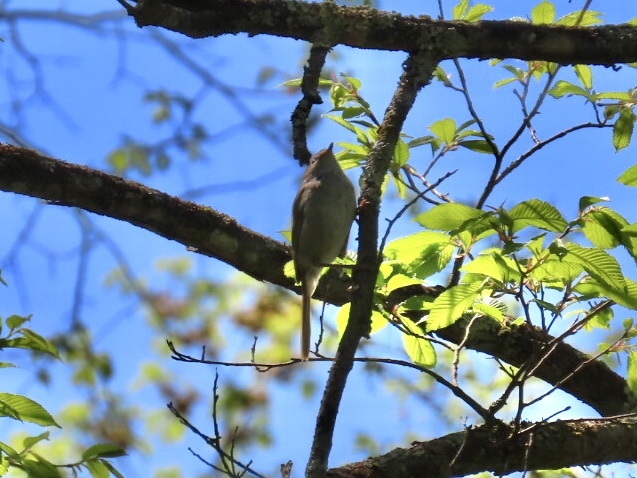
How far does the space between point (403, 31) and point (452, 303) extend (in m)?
1.17

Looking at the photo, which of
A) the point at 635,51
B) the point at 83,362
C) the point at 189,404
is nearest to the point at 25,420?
the point at 83,362

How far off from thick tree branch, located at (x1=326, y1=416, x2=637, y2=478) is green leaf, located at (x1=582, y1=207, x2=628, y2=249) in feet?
2.04

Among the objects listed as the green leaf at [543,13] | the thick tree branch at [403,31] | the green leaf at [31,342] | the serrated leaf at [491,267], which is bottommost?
the serrated leaf at [491,267]

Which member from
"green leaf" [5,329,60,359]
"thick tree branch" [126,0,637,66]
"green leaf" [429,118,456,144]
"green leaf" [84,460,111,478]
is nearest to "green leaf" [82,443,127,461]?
"green leaf" [84,460,111,478]

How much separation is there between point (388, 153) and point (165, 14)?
86cm

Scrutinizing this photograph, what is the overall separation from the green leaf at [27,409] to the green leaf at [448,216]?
48.0 inches

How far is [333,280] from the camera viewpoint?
299cm

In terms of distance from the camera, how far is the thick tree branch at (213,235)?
2.60m

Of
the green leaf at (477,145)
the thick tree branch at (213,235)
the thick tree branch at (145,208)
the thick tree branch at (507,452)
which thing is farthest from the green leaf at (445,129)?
the thick tree branch at (507,452)

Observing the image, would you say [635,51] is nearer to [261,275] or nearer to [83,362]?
[261,275]

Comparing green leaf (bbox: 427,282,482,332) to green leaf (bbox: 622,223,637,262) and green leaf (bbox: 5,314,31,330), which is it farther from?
green leaf (bbox: 5,314,31,330)

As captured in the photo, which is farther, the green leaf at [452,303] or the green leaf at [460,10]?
the green leaf at [460,10]

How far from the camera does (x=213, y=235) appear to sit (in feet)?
9.37

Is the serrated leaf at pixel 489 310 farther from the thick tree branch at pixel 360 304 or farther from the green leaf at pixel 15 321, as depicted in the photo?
the green leaf at pixel 15 321
